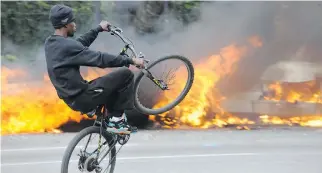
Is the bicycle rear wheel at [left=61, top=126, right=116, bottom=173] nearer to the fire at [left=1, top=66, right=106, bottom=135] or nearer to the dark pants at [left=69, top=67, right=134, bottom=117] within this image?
the dark pants at [left=69, top=67, right=134, bottom=117]

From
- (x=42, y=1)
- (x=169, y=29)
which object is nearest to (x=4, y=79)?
(x=42, y=1)

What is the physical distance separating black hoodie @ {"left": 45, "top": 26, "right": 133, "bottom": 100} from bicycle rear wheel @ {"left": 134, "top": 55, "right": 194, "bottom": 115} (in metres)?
0.51

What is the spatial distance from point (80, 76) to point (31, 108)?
19.4ft

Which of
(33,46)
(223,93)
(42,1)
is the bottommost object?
(223,93)

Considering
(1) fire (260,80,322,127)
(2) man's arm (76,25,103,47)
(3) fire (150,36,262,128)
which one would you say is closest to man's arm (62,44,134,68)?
(2) man's arm (76,25,103,47)

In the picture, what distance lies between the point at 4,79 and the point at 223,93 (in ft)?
14.2

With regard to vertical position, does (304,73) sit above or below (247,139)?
above

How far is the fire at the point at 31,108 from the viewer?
35.4ft

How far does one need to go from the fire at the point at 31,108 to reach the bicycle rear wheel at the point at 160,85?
1.55 m

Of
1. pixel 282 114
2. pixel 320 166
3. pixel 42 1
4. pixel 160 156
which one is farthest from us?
pixel 42 1

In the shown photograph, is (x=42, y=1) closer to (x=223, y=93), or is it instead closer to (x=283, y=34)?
(x=223, y=93)

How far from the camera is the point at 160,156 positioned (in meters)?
8.12

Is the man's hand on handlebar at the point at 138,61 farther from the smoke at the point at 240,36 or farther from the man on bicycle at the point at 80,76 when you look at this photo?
the smoke at the point at 240,36

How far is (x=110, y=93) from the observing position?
5438mm
